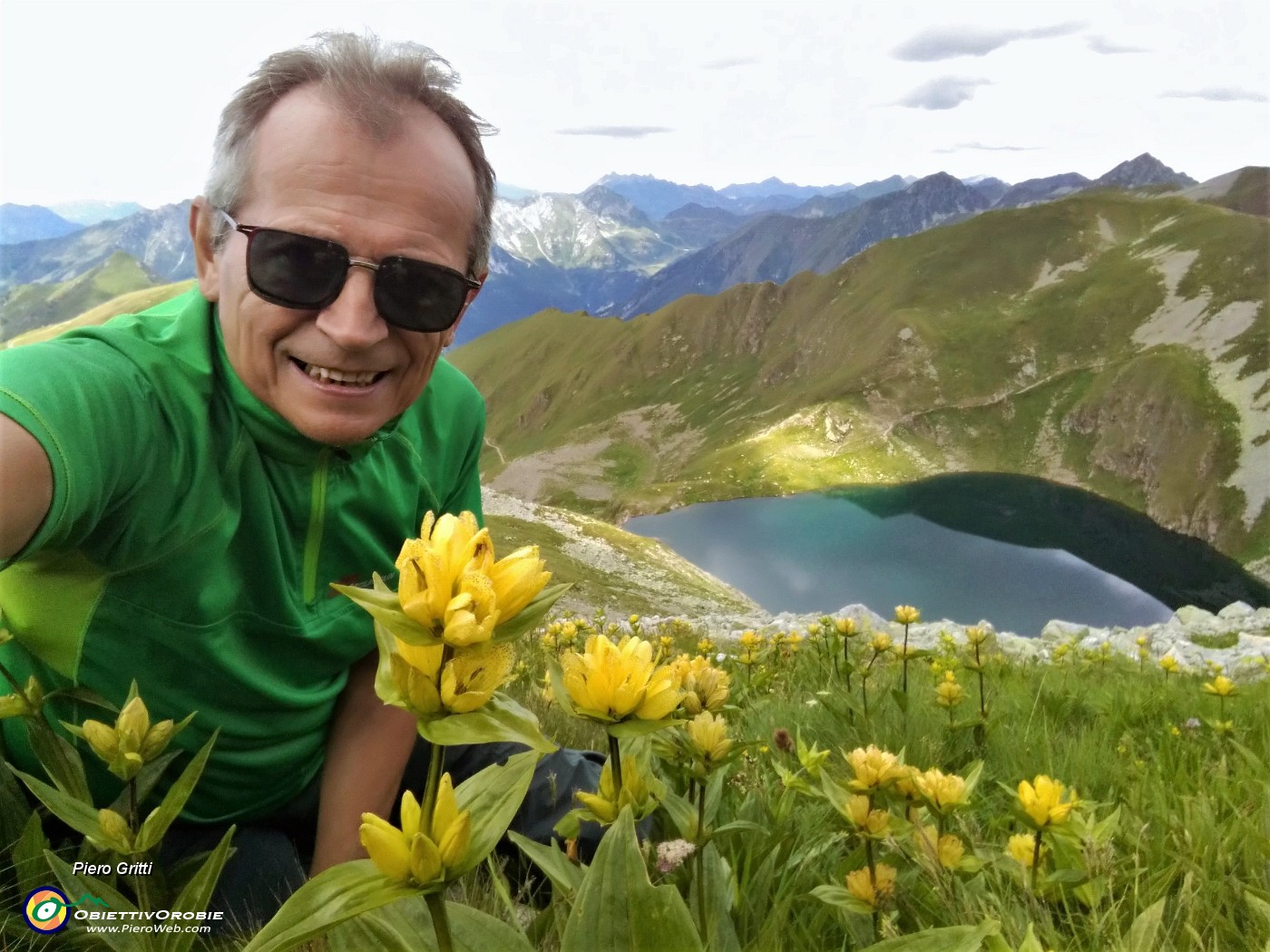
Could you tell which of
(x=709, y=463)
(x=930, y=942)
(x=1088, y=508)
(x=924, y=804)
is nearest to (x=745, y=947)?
(x=924, y=804)

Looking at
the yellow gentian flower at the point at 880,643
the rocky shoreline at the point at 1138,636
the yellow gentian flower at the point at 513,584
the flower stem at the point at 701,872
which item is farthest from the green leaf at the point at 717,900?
the rocky shoreline at the point at 1138,636

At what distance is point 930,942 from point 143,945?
1.48 meters

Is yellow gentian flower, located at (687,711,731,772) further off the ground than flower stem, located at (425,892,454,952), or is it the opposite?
flower stem, located at (425,892,454,952)

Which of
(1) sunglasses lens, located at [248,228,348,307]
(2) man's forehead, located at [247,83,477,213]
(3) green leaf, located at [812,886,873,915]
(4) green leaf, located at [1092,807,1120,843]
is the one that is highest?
(2) man's forehead, located at [247,83,477,213]

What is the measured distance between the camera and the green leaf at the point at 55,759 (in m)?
1.72

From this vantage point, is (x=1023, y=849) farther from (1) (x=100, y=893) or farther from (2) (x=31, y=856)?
(2) (x=31, y=856)

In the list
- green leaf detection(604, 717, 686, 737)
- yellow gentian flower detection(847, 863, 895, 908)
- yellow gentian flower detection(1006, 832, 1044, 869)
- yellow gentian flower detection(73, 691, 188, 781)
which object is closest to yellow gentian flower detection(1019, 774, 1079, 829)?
yellow gentian flower detection(1006, 832, 1044, 869)

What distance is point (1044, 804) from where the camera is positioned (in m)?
1.73

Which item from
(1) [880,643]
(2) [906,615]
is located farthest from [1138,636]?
(1) [880,643]

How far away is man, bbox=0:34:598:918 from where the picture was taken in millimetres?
1895

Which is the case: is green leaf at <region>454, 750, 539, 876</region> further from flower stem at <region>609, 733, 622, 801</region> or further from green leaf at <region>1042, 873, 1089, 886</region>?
green leaf at <region>1042, 873, 1089, 886</region>

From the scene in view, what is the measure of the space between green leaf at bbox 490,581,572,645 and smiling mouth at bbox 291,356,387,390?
4.51 ft

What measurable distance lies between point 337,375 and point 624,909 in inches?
62.9

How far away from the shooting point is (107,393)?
1.72 m
